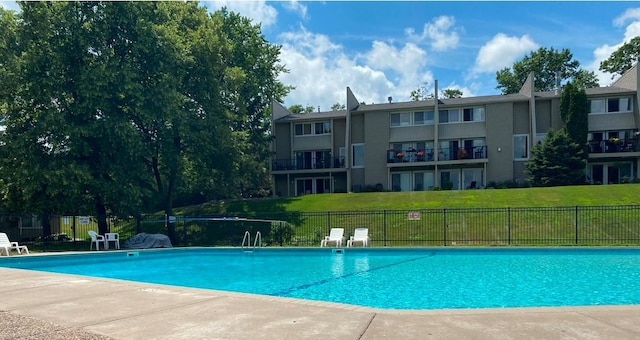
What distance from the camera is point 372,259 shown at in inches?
660

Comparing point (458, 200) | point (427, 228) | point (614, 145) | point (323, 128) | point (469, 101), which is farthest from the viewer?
point (323, 128)

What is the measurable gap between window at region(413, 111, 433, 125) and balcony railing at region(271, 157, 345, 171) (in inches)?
269

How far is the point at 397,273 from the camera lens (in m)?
13.3

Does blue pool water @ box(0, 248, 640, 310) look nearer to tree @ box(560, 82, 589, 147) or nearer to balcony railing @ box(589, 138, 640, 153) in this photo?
tree @ box(560, 82, 589, 147)

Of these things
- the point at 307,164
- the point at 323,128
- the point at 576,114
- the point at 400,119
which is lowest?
the point at 307,164

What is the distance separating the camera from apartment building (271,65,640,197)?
3262 cm

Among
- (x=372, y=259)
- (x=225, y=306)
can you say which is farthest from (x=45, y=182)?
(x=225, y=306)

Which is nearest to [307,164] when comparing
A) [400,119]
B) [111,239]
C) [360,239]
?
[400,119]

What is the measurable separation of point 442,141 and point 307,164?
37.0 ft

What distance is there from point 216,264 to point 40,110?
11914 millimetres

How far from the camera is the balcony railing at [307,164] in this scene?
37.5m

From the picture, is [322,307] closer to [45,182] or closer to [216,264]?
[216,264]

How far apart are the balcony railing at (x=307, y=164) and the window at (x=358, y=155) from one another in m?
1.04

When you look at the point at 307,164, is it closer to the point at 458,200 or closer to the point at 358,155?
the point at 358,155
